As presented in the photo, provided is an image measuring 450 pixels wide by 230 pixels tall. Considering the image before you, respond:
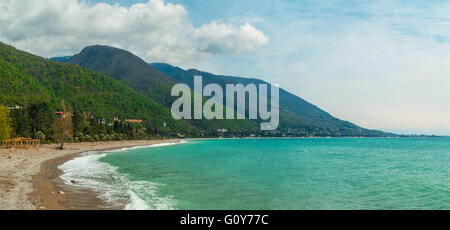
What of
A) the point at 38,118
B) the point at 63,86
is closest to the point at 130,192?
the point at 38,118

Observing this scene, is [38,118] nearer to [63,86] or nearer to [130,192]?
[130,192]

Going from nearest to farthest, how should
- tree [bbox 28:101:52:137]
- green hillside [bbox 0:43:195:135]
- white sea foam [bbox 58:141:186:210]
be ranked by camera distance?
1. white sea foam [bbox 58:141:186:210]
2. tree [bbox 28:101:52:137]
3. green hillside [bbox 0:43:195:135]

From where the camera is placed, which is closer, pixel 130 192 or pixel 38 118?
pixel 130 192

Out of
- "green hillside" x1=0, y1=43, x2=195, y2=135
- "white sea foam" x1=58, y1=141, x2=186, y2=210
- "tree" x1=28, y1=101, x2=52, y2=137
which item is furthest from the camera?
"green hillside" x1=0, y1=43, x2=195, y2=135

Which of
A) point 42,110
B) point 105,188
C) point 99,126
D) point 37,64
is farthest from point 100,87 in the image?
point 105,188

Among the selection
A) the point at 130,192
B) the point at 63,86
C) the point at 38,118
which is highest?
the point at 63,86

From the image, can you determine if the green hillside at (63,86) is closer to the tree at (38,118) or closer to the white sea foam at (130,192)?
the tree at (38,118)

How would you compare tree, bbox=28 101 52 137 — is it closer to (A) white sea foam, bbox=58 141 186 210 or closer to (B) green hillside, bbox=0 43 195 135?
(B) green hillside, bbox=0 43 195 135

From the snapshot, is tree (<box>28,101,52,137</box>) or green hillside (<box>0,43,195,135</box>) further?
green hillside (<box>0,43,195,135</box>)

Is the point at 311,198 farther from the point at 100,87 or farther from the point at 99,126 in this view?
the point at 100,87

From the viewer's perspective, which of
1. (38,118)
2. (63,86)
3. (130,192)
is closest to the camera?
(130,192)

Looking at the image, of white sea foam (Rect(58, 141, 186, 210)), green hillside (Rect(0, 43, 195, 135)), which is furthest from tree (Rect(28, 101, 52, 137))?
white sea foam (Rect(58, 141, 186, 210))

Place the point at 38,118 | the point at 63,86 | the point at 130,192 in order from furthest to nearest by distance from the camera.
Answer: the point at 63,86
the point at 38,118
the point at 130,192
